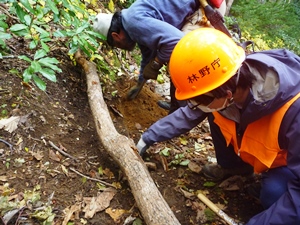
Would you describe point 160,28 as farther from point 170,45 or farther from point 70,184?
point 70,184

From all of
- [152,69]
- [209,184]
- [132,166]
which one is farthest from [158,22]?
[209,184]

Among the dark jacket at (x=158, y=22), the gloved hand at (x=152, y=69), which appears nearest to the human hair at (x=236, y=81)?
the dark jacket at (x=158, y=22)

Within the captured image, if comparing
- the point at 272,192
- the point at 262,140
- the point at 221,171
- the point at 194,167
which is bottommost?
the point at 194,167

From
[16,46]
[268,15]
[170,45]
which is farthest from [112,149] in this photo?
[268,15]

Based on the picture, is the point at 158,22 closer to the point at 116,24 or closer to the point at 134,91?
the point at 116,24

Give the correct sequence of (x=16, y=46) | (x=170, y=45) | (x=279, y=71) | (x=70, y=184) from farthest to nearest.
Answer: (x=16, y=46)
(x=170, y=45)
(x=70, y=184)
(x=279, y=71)

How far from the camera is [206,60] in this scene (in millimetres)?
2002

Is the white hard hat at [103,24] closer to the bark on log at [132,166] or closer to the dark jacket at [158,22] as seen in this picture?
the dark jacket at [158,22]

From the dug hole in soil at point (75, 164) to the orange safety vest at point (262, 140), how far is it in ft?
2.04

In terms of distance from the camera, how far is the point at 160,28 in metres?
2.96

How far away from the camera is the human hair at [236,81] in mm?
2021

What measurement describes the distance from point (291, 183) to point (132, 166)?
1.15 meters

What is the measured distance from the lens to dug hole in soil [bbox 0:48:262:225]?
7.92 ft

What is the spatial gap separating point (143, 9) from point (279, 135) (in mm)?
1821
